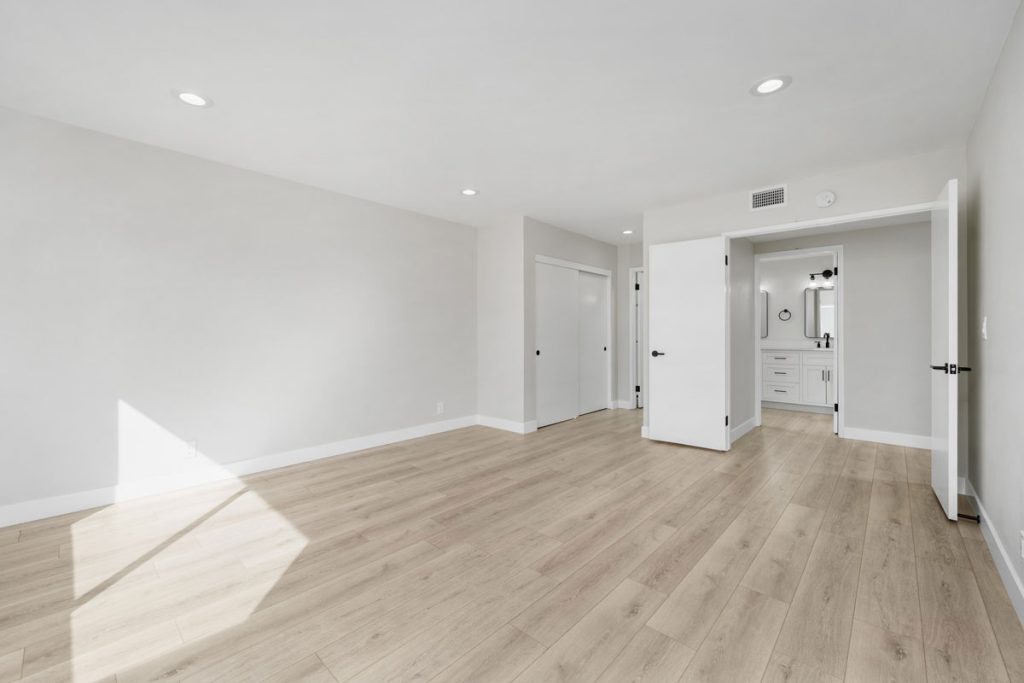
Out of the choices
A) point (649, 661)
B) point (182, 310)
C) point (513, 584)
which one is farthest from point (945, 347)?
point (182, 310)

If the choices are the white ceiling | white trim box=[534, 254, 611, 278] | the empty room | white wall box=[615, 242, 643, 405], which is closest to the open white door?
the empty room

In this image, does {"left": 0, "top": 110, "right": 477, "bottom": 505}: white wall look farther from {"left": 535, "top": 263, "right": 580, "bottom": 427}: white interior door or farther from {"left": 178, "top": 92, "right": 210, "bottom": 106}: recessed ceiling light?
{"left": 535, "top": 263, "right": 580, "bottom": 427}: white interior door

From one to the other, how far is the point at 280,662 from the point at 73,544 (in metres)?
1.80

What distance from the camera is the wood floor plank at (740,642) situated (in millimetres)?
1454

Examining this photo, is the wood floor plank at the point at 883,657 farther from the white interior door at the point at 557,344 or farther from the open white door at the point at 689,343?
the white interior door at the point at 557,344

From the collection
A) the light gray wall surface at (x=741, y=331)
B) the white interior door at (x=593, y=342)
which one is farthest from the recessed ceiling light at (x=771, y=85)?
the white interior door at (x=593, y=342)

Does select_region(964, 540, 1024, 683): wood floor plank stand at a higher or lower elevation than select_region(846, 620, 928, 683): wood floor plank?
higher

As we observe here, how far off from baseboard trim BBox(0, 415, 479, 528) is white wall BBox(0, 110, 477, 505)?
56mm

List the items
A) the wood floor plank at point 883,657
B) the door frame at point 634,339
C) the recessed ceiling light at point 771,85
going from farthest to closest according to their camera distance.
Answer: the door frame at point 634,339 < the recessed ceiling light at point 771,85 < the wood floor plank at point 883,657

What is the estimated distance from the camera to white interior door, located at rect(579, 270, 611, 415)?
19.5ft

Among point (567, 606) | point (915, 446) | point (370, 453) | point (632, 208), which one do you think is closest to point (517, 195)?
point (632, 208)

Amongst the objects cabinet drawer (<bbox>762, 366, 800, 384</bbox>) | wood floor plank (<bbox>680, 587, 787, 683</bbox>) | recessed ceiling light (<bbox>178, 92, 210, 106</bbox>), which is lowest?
wood floor plank (<bbox>680, 587, 787, 683</bbox>)

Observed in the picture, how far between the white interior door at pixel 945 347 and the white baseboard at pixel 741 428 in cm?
158

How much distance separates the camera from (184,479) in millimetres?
3223
